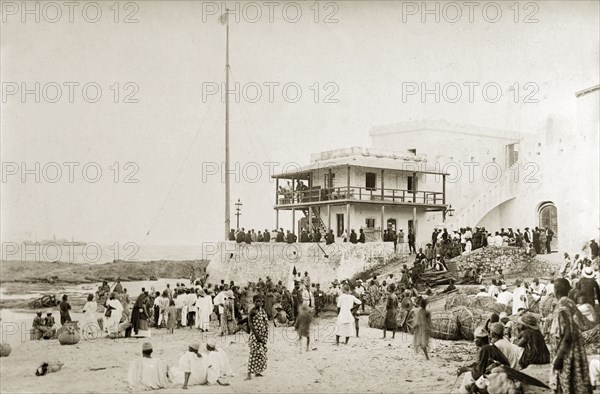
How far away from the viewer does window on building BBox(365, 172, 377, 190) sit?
11.4 metres

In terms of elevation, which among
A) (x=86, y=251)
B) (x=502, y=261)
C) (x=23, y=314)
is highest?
(x=86, y=251)

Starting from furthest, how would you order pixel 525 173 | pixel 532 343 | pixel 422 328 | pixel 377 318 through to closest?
pixel 525 173 < pixel 377 318 < pixel 422 328 < pixel 532 343

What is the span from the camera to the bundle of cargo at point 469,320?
7559mm

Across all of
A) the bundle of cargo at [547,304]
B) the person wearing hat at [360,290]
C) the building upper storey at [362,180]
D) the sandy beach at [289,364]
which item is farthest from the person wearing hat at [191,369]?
the bundle of cargo at [547,304]

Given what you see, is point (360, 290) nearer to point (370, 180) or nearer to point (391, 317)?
point (391, 317)

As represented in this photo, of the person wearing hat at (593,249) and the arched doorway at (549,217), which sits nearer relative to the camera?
the person wearing hat at (593,249)

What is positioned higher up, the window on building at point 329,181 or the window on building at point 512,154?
the window on building at point 512,154

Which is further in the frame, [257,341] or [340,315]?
[340,315]

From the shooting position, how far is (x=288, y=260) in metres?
9.05

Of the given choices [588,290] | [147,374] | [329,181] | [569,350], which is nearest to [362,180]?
[329,181]

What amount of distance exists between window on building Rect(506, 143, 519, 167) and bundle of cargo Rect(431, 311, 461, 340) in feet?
8.79

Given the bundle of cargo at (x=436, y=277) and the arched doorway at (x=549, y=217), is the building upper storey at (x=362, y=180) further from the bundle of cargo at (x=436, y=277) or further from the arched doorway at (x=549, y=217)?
the arched doorway at (x=549, y=217)

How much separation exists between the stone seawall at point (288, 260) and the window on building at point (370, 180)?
2011 millimetres

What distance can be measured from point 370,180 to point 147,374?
20.7 ft
